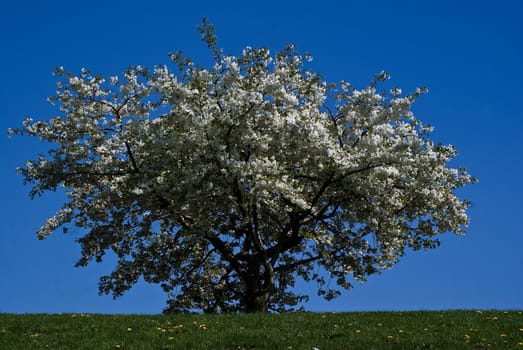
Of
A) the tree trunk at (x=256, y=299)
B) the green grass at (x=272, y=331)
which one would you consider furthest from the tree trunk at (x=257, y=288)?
the green grass at (x=272, y=331)

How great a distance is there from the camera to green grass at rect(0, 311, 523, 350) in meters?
17.0

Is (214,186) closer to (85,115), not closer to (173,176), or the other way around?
(173,176)

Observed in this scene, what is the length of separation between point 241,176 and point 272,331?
5.70 metres

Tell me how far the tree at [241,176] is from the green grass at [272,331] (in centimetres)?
461

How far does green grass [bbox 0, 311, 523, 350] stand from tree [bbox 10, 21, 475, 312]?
4607 millimetres

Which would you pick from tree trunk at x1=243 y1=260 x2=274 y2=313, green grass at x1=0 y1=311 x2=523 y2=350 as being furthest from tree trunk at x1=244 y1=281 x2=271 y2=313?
green grass at x1=0 y1=311 x2=523 y2=350

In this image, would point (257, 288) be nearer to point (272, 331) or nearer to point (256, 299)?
point (256, 299)

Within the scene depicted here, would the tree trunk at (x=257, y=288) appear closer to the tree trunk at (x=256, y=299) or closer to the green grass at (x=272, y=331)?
the tree trunk at (x=256, y=299)

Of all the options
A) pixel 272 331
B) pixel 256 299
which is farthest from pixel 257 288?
pixel 272 331

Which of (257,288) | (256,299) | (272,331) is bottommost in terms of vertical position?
(272,331)

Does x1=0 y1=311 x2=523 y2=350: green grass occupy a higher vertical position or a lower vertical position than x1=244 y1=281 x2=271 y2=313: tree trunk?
lower

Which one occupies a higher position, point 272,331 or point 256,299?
point 256,299

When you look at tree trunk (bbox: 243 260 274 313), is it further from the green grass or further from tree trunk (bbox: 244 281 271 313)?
the green grass

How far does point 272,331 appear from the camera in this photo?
18.0 meters
